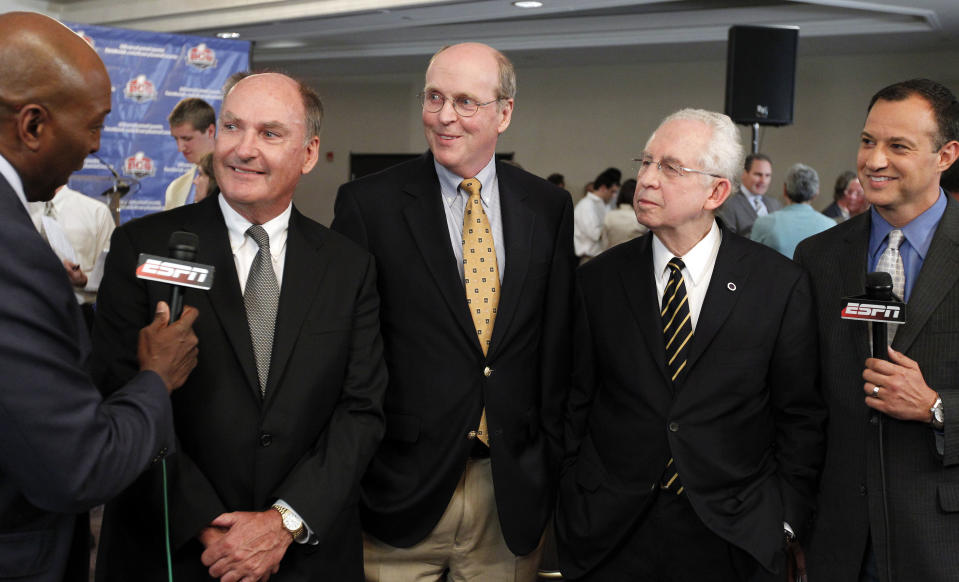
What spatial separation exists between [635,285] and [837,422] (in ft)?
1.94

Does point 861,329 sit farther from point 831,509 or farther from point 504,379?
point 504,379

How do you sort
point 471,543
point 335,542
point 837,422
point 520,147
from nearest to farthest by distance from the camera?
point 335,542, point 837,422, point 471,543, point 520,147

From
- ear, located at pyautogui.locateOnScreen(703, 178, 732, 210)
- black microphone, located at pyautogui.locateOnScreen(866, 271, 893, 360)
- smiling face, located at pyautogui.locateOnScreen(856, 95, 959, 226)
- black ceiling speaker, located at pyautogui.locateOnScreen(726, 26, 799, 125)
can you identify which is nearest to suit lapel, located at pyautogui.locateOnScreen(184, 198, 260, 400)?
ear, located at pyautogui.locateOnScreen(703, 178, 732, 210)

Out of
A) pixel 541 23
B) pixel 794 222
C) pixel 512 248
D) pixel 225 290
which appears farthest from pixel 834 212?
pixel 225 290

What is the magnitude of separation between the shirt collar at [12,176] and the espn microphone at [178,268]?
0.20 metres

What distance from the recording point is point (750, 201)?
6852mm

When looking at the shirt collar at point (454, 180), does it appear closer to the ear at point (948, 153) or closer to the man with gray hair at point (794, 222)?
the ear at point (948, 153)

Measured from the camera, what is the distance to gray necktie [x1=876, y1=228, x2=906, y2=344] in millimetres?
2016

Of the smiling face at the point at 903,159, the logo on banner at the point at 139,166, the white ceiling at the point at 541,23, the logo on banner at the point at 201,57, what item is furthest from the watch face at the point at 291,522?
the white ceiling at the point at 541,23

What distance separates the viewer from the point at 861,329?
2014mm

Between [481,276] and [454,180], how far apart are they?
0.90 feet

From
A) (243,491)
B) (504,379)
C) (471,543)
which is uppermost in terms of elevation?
(504,379)

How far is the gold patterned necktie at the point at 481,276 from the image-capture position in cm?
214

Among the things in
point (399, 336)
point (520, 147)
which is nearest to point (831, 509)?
point (399, 336)
